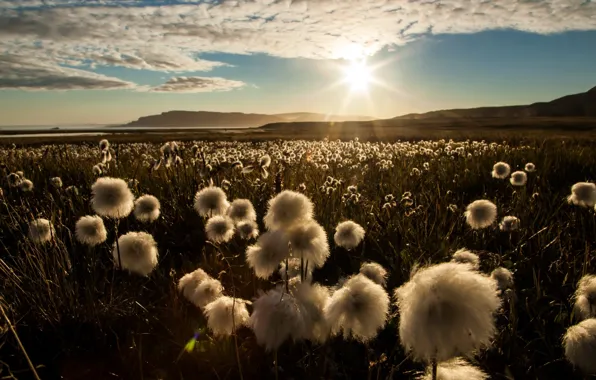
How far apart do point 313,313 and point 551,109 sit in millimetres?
191340

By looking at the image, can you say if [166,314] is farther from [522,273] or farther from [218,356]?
[522,273]

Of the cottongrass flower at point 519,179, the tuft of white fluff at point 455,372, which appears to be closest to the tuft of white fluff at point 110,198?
the tuft of white fluff at point 455,372

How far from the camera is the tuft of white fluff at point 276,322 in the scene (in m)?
1.56

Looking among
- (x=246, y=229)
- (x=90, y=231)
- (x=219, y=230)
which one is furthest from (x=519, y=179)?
(x=90, y=231)

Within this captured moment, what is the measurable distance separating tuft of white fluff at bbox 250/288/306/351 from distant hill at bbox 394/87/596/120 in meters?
175

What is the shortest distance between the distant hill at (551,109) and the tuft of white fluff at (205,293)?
574 feet

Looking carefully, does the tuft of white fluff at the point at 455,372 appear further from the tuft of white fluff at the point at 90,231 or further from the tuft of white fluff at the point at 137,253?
the tuft of white fluff at the point at 90,231

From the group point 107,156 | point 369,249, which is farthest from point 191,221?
point 369,249

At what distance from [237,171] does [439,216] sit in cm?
423

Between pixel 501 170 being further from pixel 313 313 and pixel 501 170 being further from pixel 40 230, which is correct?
pixel 40 230

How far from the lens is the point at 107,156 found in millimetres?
6324

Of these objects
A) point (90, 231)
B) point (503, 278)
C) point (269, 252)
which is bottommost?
point (503, 278)

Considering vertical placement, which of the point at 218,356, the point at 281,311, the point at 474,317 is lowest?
the point at 218,356

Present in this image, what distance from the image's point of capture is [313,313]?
70.5 inches
